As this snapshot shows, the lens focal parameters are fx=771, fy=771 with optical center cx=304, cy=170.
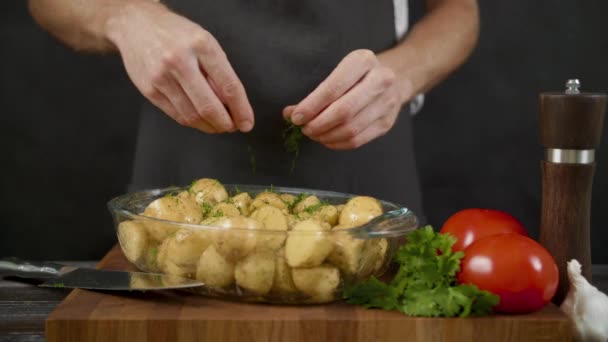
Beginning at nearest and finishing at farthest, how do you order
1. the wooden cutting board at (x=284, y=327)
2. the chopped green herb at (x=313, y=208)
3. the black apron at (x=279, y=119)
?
the wooden cutting board at (x=284, y=327), the chopped green herb at (x=313, y=208), the black apron at (x=279, y=119)

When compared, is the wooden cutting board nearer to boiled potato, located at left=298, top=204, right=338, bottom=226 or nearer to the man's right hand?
boiled potato, located at left=298, top=204, right=338, bottom=226

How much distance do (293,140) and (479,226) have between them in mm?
592

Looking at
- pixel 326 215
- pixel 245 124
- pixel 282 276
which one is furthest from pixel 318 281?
pixel 245 124

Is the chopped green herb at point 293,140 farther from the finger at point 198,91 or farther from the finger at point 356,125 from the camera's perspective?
the finger at point 198,91

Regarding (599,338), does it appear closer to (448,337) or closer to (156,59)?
(448,337)

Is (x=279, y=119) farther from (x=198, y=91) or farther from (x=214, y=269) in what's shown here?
(x=214, y=269)

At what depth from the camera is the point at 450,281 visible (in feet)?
3.12

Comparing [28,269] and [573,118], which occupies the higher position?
[573,118]

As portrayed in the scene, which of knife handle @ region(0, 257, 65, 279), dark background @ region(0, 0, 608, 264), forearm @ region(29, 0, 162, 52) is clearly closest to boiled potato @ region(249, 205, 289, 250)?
knife handle @ region(0, 257, 65, 279)

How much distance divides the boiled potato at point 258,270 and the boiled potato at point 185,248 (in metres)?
0.06

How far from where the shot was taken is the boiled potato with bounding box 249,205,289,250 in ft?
3.02

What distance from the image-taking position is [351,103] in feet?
4.26

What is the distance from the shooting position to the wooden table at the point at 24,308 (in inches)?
39.3

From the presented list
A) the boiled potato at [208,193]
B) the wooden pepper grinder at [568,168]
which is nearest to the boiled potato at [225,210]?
the boiled potato at [208,193]
